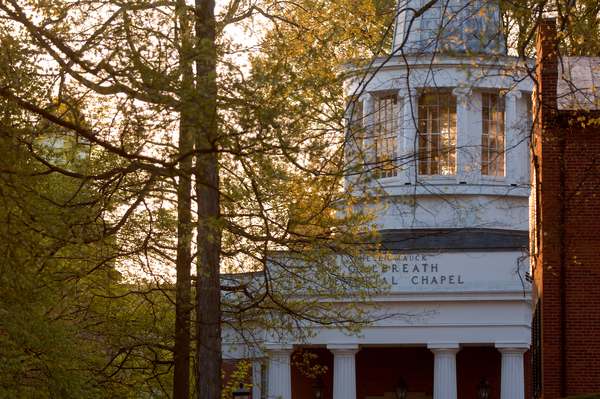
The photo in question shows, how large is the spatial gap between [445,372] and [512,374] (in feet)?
6.01

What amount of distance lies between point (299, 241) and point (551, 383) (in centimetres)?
565

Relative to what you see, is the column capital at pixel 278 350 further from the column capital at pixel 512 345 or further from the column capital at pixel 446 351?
the column capital at pixel 512 345

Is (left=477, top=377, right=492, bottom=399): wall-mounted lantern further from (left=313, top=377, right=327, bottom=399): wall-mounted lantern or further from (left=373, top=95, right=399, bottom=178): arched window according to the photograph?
(left=373, top=95, right=399, bottom=178): arched window

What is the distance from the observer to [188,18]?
12.4m

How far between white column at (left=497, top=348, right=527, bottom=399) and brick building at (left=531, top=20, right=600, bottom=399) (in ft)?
22.5

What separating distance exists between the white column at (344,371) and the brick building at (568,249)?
823cm

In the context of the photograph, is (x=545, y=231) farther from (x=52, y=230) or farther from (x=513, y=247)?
(x=52, y=230)

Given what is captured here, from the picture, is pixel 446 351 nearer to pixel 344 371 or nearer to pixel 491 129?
pixel 344 371

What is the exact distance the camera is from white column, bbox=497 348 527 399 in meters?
22.1

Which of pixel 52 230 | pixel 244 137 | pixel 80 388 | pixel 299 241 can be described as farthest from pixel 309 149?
pixel 80 388

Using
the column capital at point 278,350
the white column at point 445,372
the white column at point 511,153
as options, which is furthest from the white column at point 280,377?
the white column at point 511,153

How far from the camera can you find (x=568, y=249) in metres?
15.4

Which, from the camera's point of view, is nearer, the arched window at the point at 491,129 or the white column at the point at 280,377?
the white column at the point at 280,377

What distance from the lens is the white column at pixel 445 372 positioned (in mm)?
22281
